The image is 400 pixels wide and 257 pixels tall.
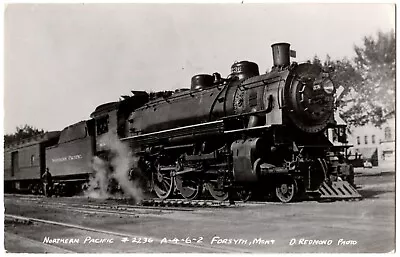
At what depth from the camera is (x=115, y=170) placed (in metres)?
9.96

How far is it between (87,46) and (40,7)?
95cm

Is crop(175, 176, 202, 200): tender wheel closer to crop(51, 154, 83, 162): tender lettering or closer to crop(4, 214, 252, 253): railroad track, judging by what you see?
crop(4, 214, 252, 253): railroad track

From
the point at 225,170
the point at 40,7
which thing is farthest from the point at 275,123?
the point at 40,7

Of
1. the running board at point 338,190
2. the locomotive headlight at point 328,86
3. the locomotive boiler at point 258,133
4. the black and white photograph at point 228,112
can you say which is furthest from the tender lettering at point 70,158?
the locomotive headlight at point 328,86

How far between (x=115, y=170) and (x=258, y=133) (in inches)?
149

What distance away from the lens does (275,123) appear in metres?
7.22

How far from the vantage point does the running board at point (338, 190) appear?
7.21m

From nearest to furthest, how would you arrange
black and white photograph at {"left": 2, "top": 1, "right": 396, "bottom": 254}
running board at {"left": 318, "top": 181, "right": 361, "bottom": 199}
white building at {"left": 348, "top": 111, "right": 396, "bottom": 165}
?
black and white photograph at {"left": 2, "top": 1, "right": 396, "bottom": 254}, white building at {"left": 348, "top": 111, "right": 396, "bottom": 165}, running board at {"left": 318, "top": 181, "right": 361, "bottom": 199}

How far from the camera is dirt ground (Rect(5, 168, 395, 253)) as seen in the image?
579cm

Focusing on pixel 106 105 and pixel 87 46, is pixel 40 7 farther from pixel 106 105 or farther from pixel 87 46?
pixel 106 105

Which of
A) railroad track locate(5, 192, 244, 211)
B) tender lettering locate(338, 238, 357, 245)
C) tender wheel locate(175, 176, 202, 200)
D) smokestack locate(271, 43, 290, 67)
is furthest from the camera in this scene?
tender wheel locate(175, 176, 202, 200)

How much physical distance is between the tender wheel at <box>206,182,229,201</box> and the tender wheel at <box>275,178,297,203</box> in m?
0.98

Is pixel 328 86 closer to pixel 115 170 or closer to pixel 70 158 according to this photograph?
pixel 115 170

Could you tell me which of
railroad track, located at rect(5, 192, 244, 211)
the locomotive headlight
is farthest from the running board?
the locomotive headlight
